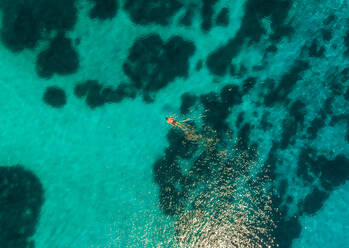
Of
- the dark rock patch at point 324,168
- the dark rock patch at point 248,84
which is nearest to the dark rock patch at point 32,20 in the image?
the dark rock patch at point 248,84

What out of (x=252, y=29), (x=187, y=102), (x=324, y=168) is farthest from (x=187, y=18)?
(x=324, y=168)

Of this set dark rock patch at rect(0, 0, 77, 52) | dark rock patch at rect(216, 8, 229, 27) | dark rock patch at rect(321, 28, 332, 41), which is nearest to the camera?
dark rock patch at rect(0, 0, 77, 52)

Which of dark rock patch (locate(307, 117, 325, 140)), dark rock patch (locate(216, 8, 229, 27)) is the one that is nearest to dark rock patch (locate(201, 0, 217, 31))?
dark rock patch (locate(216, 8, 229, 27))

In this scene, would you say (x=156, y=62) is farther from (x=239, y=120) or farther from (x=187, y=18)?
(x=239, y=120)

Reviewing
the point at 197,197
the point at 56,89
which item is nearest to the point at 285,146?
the point at 197,197

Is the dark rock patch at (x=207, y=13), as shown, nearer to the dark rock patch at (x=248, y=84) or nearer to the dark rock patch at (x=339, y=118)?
the dark rock patch at (x=248, y=84)

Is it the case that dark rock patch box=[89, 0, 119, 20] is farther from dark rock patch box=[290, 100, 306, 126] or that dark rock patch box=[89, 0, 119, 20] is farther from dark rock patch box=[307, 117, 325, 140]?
dark rock patch box=[307, 117, 325, 140]
